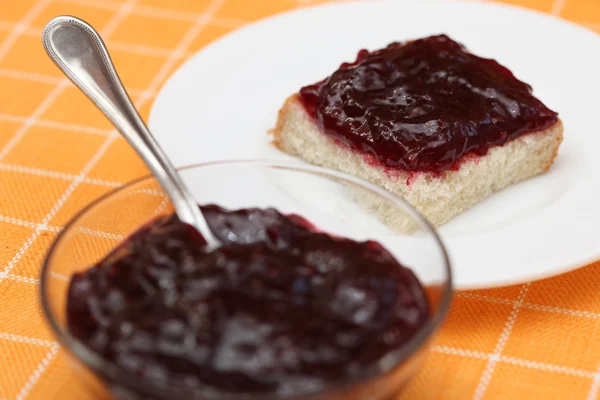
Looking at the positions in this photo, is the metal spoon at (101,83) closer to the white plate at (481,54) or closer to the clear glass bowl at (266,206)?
the clear glass bowl at (266,206)

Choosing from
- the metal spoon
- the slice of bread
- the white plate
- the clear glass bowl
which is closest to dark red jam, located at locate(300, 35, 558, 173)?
the slice of bread

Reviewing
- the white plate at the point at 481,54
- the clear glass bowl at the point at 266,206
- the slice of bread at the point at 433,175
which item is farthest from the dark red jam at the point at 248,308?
the slice of bread at the point at 433,175

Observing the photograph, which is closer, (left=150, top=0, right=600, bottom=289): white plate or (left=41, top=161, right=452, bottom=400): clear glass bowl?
(left=41, top=161, right=452, bottom=400): clear glass bowl

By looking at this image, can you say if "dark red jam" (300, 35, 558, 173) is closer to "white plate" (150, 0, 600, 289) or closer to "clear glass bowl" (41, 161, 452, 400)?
"white plate" (150, 0, 600, 289)

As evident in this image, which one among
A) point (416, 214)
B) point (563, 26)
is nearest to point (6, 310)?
point (416, 214)

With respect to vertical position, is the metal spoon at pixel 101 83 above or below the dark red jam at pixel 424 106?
below

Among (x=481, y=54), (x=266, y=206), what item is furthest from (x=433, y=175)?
(x=481, y=54)
